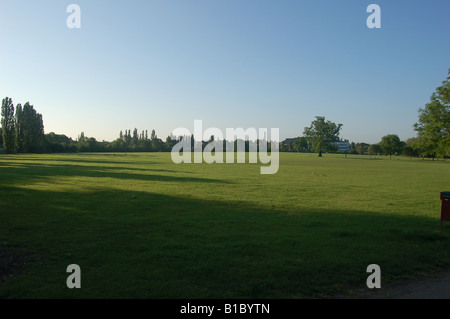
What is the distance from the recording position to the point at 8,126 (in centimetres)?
9538

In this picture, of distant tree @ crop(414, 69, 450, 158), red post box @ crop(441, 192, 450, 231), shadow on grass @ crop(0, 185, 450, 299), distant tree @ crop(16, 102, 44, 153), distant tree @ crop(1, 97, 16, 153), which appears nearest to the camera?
shadow on grass @ crop(0, 185, 450, 299)

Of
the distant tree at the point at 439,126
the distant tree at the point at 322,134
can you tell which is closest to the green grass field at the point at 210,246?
the distant tree at the point at 439,126

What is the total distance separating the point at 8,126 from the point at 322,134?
353ft

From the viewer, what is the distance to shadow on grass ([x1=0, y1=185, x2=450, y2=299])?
17.4 feet

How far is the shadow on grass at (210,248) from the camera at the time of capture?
209 inches

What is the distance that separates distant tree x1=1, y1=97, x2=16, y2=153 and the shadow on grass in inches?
4076

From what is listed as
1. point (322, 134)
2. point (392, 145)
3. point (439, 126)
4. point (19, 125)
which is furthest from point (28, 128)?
point (392, 145)

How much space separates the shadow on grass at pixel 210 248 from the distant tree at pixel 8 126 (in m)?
104

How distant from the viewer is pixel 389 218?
36.8 ft

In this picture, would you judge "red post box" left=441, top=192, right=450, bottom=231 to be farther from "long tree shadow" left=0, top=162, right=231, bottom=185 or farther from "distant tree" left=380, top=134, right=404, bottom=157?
"distant tree" left=380, top=134, right=404, bottom=157

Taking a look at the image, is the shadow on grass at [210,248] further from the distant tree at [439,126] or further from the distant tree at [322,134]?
the distant tree at [322,134]

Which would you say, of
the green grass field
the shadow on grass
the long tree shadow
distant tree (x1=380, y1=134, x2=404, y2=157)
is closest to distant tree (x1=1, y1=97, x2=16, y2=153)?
the long tree shadow
